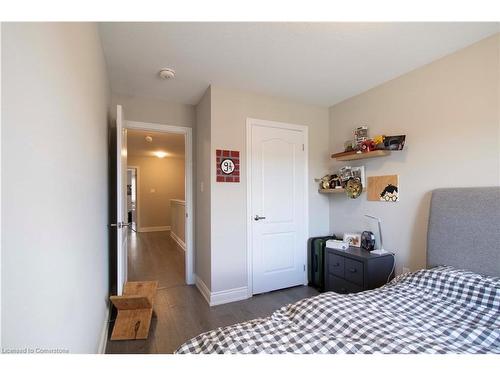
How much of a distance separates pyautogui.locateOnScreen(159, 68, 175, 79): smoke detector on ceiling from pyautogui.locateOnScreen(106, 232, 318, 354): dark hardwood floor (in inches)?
93.5

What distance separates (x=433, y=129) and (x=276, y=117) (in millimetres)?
1608

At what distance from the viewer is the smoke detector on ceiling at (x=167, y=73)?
87.6 inches

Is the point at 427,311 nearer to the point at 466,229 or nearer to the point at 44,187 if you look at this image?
the point at 466,229

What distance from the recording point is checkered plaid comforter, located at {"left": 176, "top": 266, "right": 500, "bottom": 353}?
96cm

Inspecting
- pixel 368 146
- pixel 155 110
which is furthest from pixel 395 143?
pixel 155 110

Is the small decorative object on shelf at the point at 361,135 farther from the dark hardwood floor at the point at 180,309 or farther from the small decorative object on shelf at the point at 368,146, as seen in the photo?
the dark hardwood floor at the point at 180,309

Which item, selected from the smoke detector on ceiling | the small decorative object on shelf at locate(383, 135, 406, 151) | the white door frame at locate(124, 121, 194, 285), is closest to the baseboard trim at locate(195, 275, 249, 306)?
the white door frame at locate(124, 121, 194, 285)

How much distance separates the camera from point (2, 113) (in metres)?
0.51

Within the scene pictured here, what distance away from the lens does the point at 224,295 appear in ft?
8.60

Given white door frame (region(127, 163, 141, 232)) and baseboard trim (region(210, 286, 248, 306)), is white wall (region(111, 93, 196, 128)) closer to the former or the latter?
baseboard trim (region(210, 286, 248, 306))

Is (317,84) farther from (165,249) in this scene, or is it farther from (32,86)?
(165,249)

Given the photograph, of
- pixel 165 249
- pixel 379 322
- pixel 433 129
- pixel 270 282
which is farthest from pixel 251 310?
pixel 165 249

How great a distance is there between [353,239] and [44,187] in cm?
278

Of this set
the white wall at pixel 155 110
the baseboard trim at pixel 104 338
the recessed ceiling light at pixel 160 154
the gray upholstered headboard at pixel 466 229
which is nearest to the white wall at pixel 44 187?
the baseboard trim at pixel 104 338
